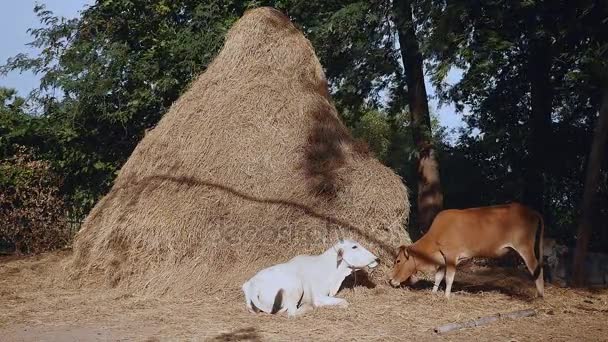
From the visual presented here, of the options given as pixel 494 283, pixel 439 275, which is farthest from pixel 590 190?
pixel 439 275

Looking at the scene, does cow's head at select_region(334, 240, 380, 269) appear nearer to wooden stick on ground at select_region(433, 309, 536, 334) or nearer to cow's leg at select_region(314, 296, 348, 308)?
cow's leg at select_region(314, 296, 348, 308)

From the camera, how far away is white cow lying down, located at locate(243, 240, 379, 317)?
31.7 ft

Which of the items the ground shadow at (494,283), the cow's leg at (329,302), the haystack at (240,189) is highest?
the haystack at (240,189)

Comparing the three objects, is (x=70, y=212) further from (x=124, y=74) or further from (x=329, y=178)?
(x=329, y=178)

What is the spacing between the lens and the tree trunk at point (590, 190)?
1240 cm

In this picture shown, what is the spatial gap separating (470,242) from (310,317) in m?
2.91

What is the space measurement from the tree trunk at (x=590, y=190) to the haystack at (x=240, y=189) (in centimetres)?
301

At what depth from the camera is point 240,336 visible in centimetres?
845

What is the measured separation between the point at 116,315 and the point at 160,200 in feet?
7.93

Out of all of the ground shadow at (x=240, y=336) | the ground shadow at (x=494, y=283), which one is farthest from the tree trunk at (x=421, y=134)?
the ground shadow at (x=240, y=336)

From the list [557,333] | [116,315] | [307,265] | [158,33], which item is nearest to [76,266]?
[116,315]

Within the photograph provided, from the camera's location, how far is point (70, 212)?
57.7 ft

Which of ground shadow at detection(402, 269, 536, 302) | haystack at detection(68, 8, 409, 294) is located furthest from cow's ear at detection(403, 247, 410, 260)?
ground shadow at detection(402, 269, 536, 302)

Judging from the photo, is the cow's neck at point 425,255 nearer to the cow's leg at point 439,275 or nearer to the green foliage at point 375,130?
the cow's leg at point 439,275
